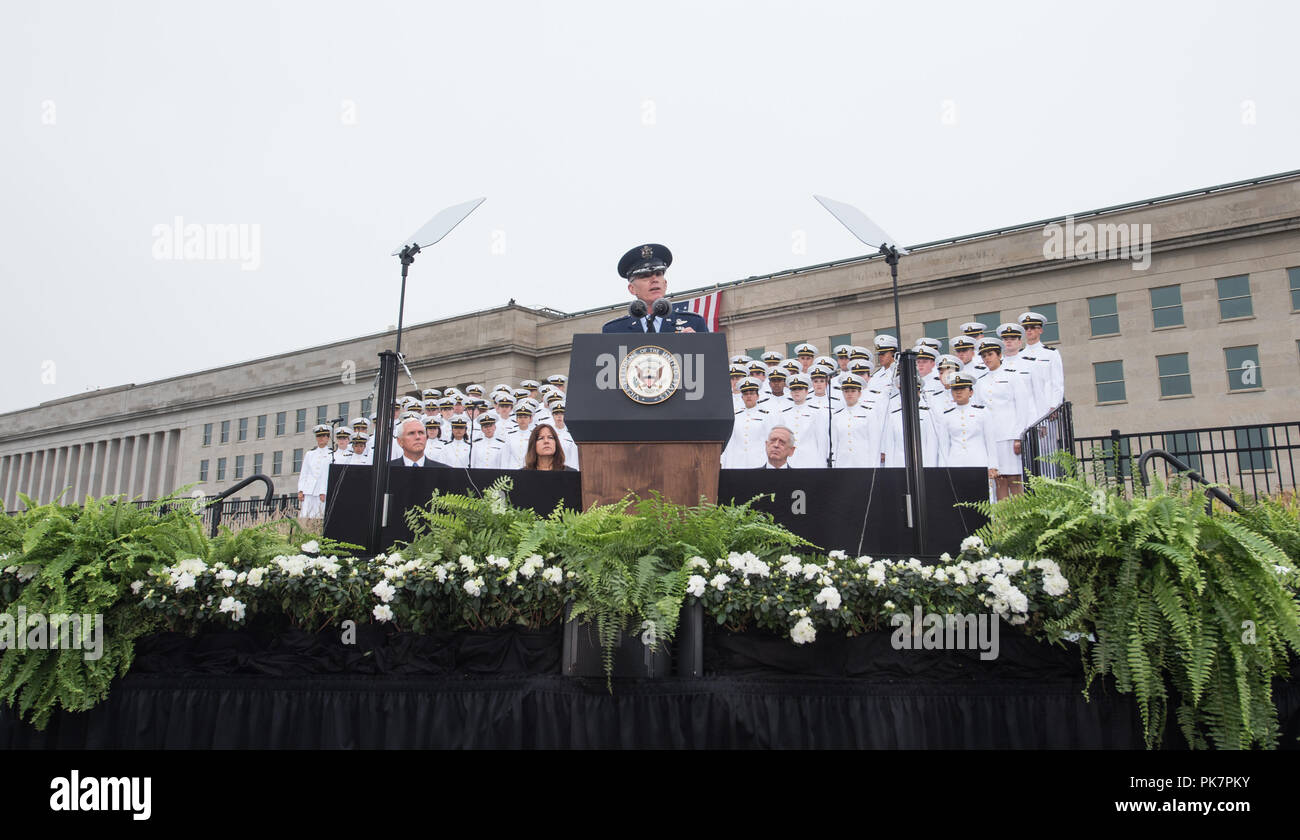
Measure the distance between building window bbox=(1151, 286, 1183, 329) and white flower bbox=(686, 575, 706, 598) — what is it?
45.3 meters

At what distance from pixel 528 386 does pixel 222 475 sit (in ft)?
197

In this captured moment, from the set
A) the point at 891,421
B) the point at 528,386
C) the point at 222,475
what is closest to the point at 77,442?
the point at 222,475

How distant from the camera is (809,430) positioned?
1478cm

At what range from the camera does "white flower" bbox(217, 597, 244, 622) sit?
439 centimetres

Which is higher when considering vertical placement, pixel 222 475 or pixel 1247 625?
pixel 222 475

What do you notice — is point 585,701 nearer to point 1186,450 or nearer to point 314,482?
point 1186,450

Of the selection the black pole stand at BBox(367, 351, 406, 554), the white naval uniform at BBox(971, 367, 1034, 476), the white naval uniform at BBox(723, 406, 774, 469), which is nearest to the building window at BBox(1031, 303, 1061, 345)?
the white naval uniform at BBox(971, 367, 1034, 476)

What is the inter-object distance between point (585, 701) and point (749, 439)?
11128 millimetres

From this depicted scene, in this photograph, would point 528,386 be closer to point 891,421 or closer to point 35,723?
point 891,421

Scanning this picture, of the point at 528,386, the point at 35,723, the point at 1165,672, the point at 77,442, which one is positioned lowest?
the point at 35,723

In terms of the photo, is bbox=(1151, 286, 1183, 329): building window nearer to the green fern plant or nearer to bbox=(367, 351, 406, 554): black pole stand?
the green fern plant

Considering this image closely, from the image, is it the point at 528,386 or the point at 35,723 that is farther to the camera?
the point at 528,386
